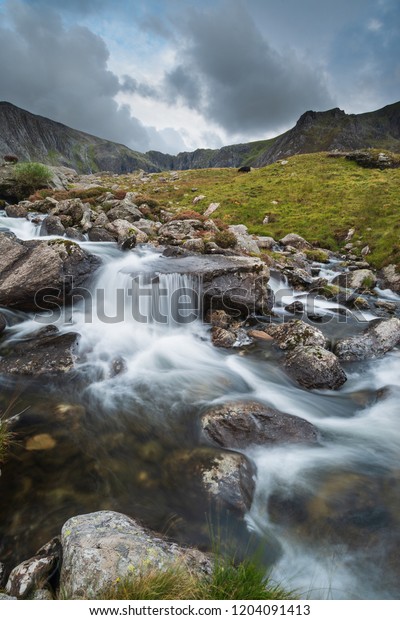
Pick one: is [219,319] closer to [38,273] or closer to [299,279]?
[38,273]

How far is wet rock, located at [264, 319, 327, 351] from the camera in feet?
35.4

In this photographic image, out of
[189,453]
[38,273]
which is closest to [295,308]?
[189,453]

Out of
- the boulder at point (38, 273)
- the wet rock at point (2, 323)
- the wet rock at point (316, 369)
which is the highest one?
the boulder at point (38, 273)

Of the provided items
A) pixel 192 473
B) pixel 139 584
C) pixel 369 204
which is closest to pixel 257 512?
pixel 192 473

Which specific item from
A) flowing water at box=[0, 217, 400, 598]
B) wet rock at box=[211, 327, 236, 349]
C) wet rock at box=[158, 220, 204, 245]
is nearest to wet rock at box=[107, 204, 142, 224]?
wet rock at box=[158, 220, 204, 245]

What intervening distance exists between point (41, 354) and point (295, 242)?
24332 millimetres

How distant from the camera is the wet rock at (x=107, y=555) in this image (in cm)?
308

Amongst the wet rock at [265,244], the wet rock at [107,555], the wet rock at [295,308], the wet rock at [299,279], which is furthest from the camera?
the wet rock at [265,244]

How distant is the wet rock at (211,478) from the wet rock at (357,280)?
16.7 meters

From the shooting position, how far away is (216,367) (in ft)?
35.1

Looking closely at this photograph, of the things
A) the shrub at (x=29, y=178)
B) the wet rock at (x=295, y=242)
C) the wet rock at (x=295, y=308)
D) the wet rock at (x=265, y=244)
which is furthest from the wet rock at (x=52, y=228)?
the wet rock at (x=295, y=242)

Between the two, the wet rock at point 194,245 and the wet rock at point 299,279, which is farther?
the wet rock at point 299,279

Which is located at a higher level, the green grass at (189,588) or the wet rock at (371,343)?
the green grass at (189,588)

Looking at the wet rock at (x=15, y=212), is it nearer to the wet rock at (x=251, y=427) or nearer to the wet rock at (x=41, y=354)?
the wet rock at (x=41, y=354)
